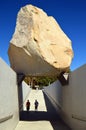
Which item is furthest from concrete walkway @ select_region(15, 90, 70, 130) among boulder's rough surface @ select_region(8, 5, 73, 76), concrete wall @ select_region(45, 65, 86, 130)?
boulder's rough surface @ select_region(8, 5, 73, 76)

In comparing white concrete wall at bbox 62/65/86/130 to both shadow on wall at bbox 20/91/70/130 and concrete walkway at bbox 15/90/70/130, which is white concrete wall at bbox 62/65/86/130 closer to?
shadow on wall at bbox 20/91/70/130

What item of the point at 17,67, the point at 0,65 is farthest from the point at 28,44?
the point at 0,65

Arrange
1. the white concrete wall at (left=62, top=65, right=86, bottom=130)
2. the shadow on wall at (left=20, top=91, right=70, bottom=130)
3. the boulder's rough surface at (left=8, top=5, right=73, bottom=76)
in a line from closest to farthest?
the white concrete wall at (left=62, top=65, right=86, bottom=130) < the boulder's rough surface at (left=8, top=5, right=73, bottom=76) < the shadow on wall at (left=20, top=91, right=70, bottom=130)

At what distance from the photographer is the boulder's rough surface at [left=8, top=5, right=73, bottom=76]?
18391mm

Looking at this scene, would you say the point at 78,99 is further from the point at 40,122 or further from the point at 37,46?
the point at 40,122

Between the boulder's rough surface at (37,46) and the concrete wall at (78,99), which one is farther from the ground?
the boulder's rough surface at (37,46)

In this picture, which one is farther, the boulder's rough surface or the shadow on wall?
the shadow on wall

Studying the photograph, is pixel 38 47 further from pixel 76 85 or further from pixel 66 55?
pixel 76 85

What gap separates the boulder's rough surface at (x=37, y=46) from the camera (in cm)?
1839

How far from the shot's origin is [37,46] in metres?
18.3

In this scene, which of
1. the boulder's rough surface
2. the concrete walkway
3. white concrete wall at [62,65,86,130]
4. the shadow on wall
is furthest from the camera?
the shadow on wall

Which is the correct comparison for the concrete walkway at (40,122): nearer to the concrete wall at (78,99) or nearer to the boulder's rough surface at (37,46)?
the concrete wall at (78,99)

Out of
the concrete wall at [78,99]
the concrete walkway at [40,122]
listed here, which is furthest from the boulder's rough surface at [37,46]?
the concrete walkway at [40,122]

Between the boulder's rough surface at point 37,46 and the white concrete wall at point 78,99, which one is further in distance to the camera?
the boulder's rough surface at point 37,46
